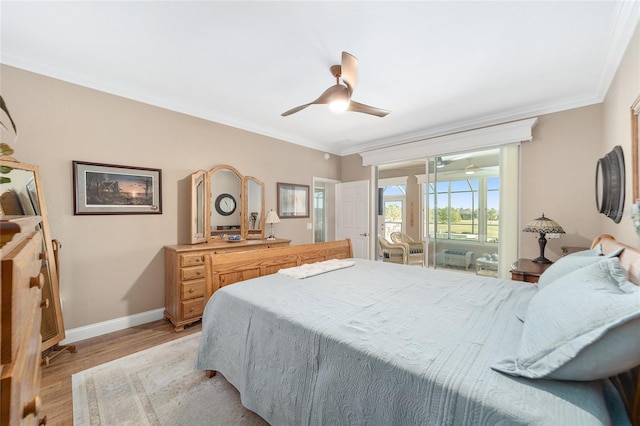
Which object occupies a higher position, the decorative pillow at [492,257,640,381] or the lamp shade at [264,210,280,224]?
the lamp shade at [264,210,280,224]

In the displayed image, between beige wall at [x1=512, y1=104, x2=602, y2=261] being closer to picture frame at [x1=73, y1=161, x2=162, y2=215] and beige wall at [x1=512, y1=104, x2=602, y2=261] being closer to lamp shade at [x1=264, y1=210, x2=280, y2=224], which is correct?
lamp shade at [x1=264, y1=210, x2=280, y2=224]

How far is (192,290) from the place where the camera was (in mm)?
3008

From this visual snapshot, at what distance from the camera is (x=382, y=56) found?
7.58ft

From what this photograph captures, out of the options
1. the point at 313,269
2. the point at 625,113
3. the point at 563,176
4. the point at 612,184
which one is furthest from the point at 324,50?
the point at 563,176

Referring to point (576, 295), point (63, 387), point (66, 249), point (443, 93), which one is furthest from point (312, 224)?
point (576, 295)

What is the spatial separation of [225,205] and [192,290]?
1269 mm

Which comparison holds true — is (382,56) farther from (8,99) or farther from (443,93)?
(8,99)

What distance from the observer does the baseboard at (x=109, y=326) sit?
2625mm

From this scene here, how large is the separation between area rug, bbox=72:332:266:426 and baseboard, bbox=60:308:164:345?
0.72 meters

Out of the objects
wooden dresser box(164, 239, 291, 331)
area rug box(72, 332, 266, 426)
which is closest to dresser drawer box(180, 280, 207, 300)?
wooden dresser box(164, 239, 291, 331)

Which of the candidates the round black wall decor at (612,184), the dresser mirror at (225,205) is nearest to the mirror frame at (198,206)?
the dresser mirror at (225,205)

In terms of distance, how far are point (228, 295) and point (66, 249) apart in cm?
203

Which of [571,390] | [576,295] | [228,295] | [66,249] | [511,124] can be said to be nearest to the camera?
[571,390]

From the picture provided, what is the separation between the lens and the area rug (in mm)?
1672
